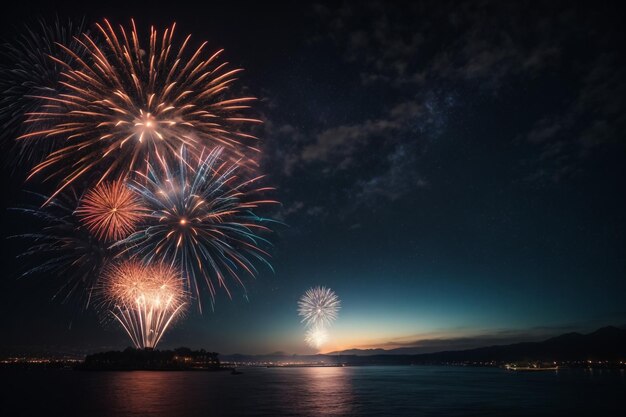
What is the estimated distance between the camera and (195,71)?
93.5 ft

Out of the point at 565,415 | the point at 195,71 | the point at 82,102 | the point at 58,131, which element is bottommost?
the point at 565,415

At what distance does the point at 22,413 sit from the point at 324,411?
1305 inches

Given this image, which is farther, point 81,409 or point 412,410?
point 412,410

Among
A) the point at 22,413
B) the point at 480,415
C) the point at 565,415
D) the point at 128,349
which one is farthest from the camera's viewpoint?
the point at 128,349

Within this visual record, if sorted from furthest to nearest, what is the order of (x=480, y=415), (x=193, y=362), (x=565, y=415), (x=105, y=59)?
(x=193, y=362) < (x=565, y=415) < (x=480, y=415) < (x=105, y=59)

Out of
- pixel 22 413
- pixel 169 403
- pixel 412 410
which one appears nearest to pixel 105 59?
pixel 22 413

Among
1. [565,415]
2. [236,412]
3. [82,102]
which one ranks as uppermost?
[82,102]

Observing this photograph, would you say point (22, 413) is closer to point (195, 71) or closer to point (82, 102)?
point (82, 102)

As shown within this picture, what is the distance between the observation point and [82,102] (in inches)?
1089

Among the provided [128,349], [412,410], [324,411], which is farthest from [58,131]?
[128,349]

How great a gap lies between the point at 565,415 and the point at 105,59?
62610 mm

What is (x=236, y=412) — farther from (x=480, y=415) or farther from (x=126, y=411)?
(x=480, y=415)

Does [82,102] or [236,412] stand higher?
[82,102]

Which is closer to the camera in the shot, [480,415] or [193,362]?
[480,415]
